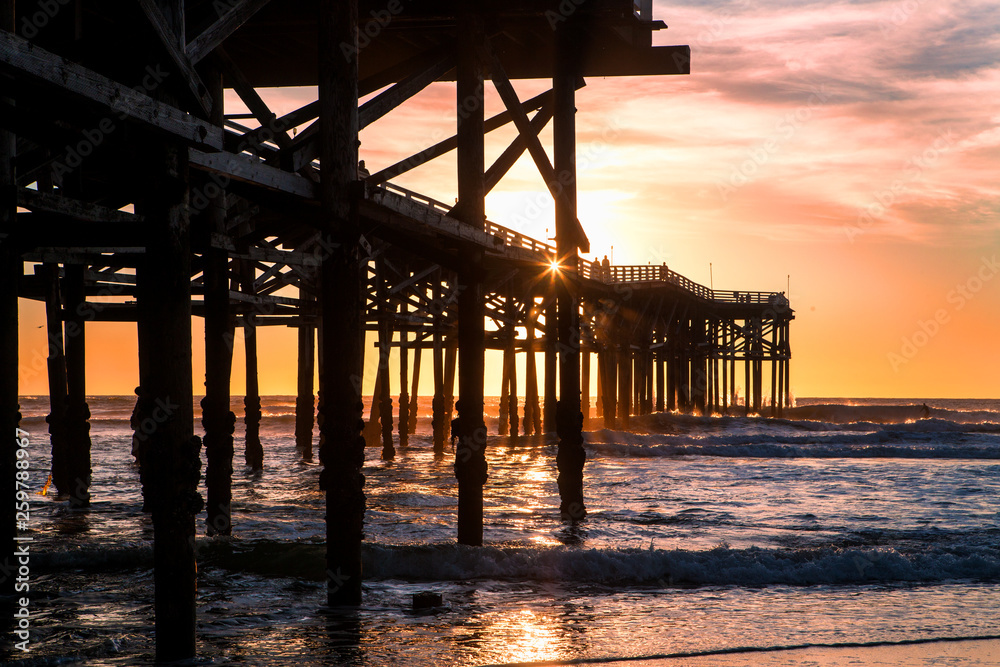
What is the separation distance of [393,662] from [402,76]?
5.83 m

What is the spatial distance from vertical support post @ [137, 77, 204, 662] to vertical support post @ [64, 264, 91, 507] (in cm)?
781

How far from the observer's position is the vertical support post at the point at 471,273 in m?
8.54

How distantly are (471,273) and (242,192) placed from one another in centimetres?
285

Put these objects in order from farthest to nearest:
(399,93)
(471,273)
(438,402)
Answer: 1. (438,402)
2. (471,273)
3. (399,93)

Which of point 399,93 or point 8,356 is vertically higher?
point 399,93

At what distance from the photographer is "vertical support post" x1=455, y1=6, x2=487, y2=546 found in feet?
28.0

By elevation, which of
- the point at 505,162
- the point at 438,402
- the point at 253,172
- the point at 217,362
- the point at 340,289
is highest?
the point at 505,162

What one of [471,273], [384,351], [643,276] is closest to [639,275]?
[643,276]

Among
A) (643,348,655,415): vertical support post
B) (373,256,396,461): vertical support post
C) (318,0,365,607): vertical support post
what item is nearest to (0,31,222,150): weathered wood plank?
(318,0,365,607): vertical support post

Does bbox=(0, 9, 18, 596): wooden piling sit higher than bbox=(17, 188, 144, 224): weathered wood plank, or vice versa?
bbox=(17, 188, 144, 224): weathered wood plank

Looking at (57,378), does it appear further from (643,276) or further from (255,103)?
(643,276)

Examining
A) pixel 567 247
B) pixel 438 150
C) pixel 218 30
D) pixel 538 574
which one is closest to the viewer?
pixel 218 30

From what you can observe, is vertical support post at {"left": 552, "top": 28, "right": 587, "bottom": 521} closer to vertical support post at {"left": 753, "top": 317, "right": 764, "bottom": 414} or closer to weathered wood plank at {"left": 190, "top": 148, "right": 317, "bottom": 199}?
weathered wood plank at {"left": 190, "top": 148, "right": 317, "bottom": 199}

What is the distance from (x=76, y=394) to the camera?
1279 cm
